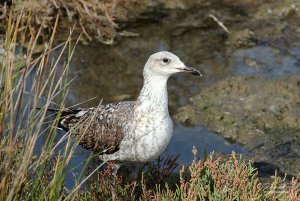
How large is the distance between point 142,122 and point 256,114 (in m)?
3.06

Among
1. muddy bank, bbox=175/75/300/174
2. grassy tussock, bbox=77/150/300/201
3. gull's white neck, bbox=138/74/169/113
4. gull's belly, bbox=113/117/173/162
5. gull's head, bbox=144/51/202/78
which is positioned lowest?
muddy bank, bbox=175/75/300/174

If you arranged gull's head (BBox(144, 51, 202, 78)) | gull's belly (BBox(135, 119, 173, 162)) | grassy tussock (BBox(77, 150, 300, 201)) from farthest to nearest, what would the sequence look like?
gull's head (BBox(144, 51, 202, 78))
gull's belly (BBox(135, 119, 173, 162))
grassy tussock (BBox(77, 150, 300, 201))

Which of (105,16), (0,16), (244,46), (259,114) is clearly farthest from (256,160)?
(0,16)

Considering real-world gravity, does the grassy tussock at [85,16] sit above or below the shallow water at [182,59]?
above

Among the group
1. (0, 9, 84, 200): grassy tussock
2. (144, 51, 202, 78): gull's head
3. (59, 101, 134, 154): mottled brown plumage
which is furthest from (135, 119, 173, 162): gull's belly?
(0, 9, 84, 200): grassy tussock

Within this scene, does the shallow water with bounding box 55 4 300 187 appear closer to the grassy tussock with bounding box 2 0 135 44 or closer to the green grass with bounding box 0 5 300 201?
the grassy tussock with bounding box 2 0 135 44

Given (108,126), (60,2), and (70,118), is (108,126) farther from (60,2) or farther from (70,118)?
(60,2)

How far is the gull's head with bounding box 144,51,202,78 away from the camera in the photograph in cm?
682

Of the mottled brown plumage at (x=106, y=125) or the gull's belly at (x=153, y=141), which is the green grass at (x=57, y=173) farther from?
the mottled brown plumage at (x=106, y=125)

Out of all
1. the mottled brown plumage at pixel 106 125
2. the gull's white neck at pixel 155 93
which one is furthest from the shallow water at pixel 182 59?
the gull's white neck at pixel 155 93

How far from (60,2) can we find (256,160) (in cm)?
484

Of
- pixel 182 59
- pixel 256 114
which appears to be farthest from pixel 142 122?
pixel 182 59

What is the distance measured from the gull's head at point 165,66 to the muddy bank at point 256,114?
214 centimetres

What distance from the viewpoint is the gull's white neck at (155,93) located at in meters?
6.68
